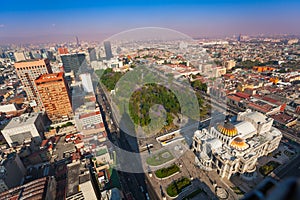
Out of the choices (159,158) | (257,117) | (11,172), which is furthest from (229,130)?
(11,172)

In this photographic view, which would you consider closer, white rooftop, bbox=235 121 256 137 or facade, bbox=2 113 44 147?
white rooftop, bbox=235 121 256 137

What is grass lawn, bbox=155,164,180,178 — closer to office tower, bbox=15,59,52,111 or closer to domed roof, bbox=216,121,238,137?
domed roof, bbox=216,121,238,137

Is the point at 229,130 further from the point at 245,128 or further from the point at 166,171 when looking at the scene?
the point at 166,171

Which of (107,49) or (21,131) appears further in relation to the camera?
(107,49)

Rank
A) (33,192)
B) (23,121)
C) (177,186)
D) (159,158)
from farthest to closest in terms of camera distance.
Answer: (23,121) < (159,158) < (177,186) < (33,192)

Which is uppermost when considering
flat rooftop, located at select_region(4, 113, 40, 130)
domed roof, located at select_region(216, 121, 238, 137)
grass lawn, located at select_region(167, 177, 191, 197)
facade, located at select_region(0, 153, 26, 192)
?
domed roof, located at select_region(216, 121, 238, 137)

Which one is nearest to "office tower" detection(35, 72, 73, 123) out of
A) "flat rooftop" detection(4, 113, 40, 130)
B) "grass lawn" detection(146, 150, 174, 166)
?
"flat rooftop" detection(4, 113, 40, 130)

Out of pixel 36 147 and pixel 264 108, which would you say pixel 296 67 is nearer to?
pixel 264 108
